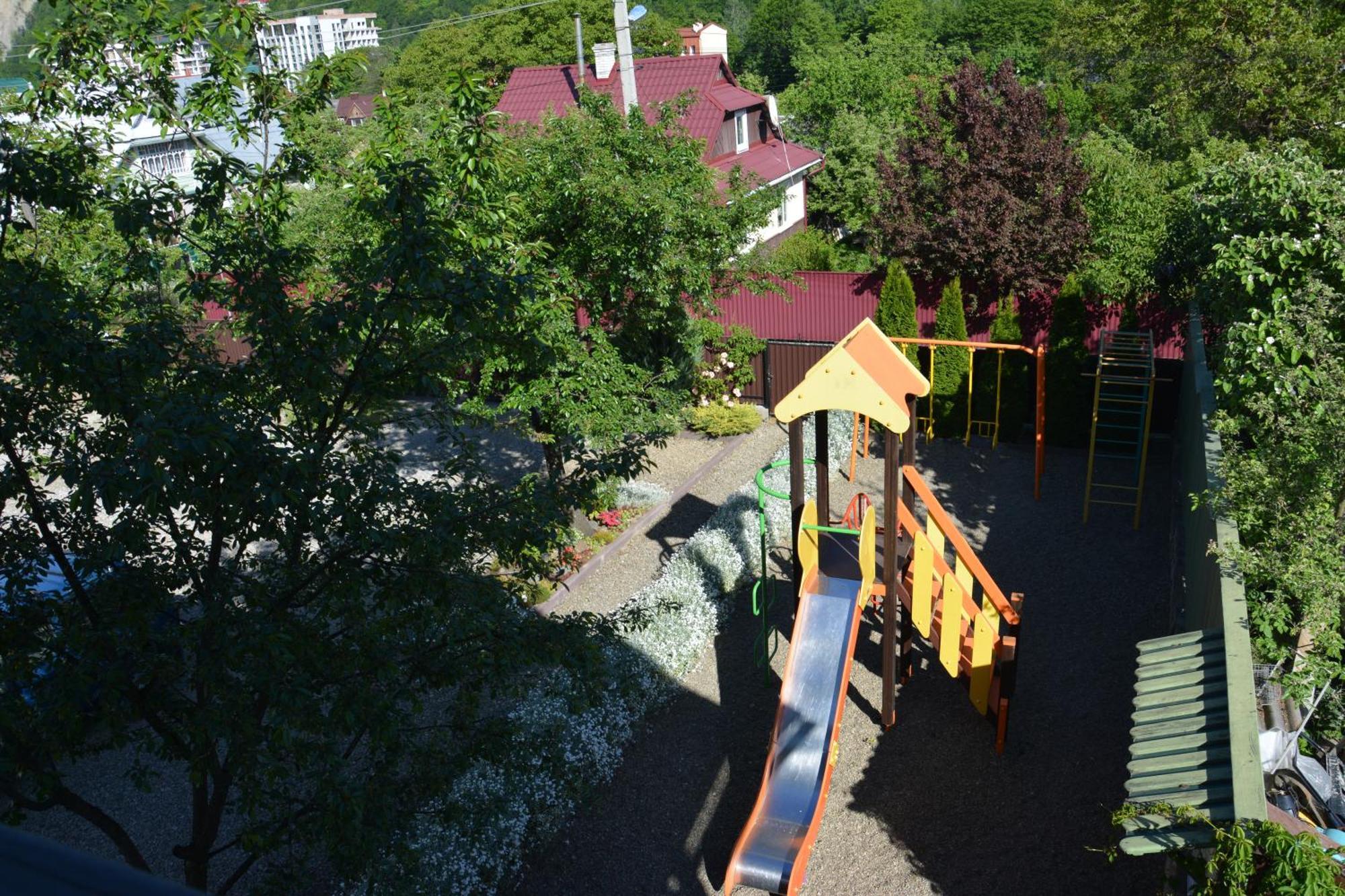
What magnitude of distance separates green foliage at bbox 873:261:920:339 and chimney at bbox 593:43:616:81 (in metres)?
13.2

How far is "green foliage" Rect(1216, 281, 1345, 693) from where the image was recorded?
7.00m

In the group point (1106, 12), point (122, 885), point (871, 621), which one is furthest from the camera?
point (1106, 12)

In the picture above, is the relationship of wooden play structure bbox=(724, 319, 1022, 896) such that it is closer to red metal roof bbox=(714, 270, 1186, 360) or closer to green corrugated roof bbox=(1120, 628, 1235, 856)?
green corrugated roof bbox=(1120, 628, 1235, 856)

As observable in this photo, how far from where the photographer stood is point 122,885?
0.77 meters

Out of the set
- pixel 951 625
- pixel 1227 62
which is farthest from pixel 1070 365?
pixel 1227 62

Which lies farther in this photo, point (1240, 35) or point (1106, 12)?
point (1106, 12)

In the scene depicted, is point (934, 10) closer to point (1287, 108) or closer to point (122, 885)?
point (1287, 108)

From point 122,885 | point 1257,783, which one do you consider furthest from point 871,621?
point 122,885

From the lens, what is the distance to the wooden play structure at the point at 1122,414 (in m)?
13.0

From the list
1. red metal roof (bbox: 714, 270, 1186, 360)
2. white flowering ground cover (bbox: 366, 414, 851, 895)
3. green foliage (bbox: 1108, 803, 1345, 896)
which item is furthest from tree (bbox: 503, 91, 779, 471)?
green foliage (bbox: 1108, 803, 1345, 896)

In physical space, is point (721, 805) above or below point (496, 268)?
below

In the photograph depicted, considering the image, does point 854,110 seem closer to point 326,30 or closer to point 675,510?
point 675,510

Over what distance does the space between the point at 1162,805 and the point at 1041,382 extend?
8938 millimetres

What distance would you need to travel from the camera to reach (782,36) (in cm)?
7744
